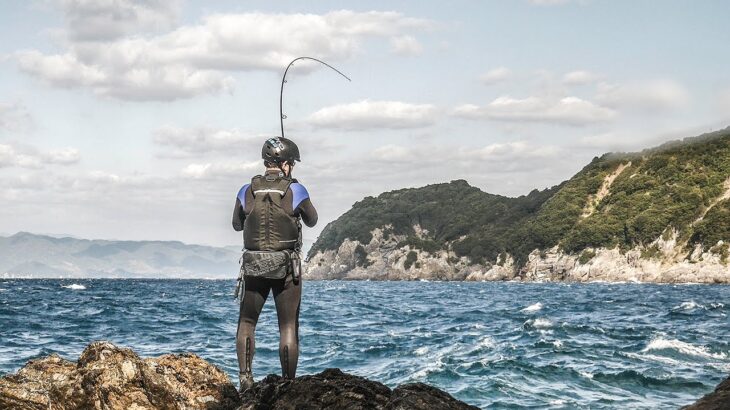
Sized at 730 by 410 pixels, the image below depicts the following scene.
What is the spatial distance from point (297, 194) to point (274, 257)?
2.26 feet

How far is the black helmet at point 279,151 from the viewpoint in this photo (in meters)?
8.27

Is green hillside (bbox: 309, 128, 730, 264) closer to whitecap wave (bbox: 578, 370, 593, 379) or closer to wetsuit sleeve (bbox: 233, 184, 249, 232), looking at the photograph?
whitecap wave (bbox: 578, 370, 593, 379)

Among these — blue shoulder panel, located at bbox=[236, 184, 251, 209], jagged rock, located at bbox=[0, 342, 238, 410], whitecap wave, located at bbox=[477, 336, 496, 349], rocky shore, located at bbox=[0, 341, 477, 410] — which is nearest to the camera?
rocky shore, located at bbox=[0, 341, 477, 410]

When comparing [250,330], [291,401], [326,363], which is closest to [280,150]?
[250,330]

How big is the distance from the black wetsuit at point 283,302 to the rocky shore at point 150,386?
1.47 feet

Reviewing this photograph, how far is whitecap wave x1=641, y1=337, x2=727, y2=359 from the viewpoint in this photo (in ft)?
69.6

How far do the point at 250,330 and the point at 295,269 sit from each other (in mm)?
798

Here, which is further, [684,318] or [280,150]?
[684,318]

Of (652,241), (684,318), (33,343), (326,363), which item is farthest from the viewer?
(652,241)

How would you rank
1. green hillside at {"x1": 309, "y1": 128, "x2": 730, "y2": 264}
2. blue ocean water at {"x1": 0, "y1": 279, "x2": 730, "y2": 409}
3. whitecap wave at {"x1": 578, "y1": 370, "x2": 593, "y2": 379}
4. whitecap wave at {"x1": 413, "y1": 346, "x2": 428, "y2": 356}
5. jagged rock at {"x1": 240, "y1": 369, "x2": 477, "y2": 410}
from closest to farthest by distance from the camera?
jagged rock at {"x1": 240, "y1": 369, "x2": 477, "y2": 410}
blue ocean water at {"x1": 0, "y1": 279, "x2": 730, "y2": 409}
whitecap wave at {"x1": 578, "y1": 370, "x2": 593, "y2": 379}
whitecap wave at {"x1": 413, "y1": 346, "x2": 428, "y2": 356}
green hillside at {"x1": 309, "y1": 128, "x2": 730, "y2": 264}

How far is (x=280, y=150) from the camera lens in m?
8.30

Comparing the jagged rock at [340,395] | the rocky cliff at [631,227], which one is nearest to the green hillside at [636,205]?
the rocky cliff at [631,227]

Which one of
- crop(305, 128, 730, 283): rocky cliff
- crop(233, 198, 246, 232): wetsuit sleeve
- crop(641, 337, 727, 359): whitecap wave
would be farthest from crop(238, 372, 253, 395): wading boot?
crop(305, 128, 730, 283): rocky cliff

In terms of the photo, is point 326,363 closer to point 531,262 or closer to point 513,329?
point 513,329
